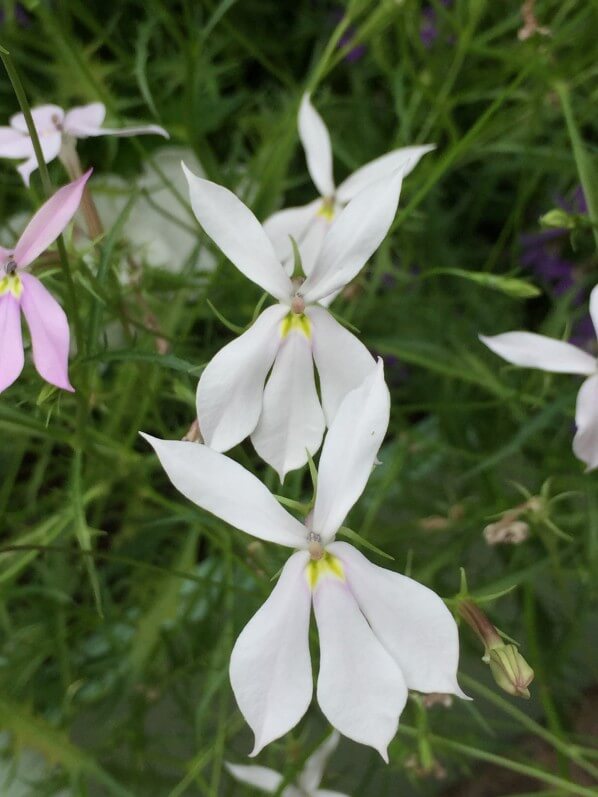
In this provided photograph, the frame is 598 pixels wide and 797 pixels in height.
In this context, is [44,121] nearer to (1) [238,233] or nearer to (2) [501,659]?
(1) [238,233]

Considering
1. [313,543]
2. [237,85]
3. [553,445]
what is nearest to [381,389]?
[313,543]

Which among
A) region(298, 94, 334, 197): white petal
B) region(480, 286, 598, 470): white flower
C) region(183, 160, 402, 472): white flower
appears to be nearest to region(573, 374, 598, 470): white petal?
region(480, 286, 598, 470): white flower

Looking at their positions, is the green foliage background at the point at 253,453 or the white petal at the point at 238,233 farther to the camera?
the green foliage background at the point at 253,453

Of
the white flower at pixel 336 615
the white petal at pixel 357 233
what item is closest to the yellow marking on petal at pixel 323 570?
the white flower at pixel 336 615

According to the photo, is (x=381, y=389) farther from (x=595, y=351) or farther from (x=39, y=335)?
(x=595, y=351)

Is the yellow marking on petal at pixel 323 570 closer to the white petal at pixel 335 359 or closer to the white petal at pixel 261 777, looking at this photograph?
the white petal at pixel 335 359

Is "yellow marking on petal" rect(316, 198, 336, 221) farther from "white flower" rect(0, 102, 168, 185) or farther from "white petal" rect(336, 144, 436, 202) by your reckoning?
"white flower" rect(0, 102, 168, 185)

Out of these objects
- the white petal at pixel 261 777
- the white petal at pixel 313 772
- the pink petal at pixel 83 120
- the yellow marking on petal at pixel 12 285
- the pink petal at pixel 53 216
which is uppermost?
the pink petal at pixel 83 120
